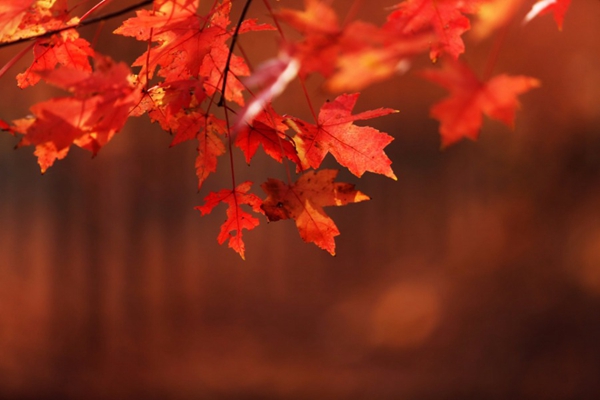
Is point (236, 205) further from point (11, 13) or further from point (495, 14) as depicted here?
point (495, 14)

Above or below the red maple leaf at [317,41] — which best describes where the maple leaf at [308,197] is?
below

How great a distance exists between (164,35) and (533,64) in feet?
8.15

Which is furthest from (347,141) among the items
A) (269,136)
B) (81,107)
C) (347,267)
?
(347,267)

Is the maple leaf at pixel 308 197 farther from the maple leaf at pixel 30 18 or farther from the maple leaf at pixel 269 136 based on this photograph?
the maple leaf at pixel 30 18

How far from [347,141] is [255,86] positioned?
255mm

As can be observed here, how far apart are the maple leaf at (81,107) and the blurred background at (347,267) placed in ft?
7.50

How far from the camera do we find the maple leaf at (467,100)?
1.54ft

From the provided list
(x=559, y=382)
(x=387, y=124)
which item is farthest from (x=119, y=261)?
(x=559, y=382)

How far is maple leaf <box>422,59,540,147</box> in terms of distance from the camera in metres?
0.47

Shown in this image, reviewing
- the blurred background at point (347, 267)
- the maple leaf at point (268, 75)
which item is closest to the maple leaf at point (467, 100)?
the maple leaf at point (268, 75)

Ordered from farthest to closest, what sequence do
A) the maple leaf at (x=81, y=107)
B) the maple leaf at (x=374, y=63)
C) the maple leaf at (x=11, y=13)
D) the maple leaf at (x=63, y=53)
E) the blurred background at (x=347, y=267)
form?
the blurred background at (x=347, y=267) → the maple leaf at (x=63, y=53) → the maple leaf at (x=11, y=13) → the maple leaf at (x=81, y=107) → the maple leaf at (x=374, y=63)

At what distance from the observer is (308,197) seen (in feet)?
2.41

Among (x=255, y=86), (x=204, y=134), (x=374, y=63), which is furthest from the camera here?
(x=204, y=134)

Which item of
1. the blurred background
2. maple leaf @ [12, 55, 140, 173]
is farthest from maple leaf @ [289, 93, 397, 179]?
the blurred background
